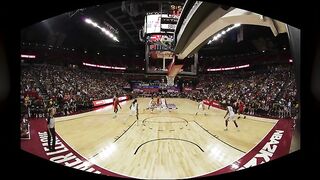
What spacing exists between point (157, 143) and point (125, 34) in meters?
4.39

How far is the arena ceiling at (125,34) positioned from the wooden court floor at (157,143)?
2.41 meters

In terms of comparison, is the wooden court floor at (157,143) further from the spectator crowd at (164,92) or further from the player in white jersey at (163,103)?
the player in white jersey at (163,103)

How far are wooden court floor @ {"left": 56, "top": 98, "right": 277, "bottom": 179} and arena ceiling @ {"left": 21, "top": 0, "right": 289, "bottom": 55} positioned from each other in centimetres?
241

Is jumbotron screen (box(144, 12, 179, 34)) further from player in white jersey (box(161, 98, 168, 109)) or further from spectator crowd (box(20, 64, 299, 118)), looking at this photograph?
player in white jersey (box(161, 98, 168, 109))

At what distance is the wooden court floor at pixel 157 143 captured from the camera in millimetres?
3819

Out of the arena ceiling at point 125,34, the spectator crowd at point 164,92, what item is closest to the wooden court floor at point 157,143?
the spectator crowd at point 164,92

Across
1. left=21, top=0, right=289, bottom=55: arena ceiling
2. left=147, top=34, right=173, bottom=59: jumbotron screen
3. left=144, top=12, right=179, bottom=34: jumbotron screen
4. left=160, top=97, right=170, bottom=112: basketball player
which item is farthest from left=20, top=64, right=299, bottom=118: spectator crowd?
left=144, top=12, right=179, bottom=34: jumbotron screen

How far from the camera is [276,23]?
328cm

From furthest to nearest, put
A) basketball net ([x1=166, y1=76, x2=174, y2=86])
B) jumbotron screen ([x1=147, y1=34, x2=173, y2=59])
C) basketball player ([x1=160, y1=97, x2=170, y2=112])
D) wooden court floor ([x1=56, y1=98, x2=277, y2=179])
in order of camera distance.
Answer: basketball player ([x1=160, y1=97, x2=170, y2=112]) < basketball net ([x1=166, y1=76, x2=174, y2=86]) < jumbotron screen ([x1=147, y1=34, x2=173, y2=59]) < wooden court floor ([x1=56, y1=98, x2=277, y2=179])

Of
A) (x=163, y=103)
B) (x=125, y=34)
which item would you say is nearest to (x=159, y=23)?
(x=125, y=34)

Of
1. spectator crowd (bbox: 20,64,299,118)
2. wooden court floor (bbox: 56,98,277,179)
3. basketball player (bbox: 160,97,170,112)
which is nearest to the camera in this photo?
wooden court floor (bbox: 56,98,277,179)

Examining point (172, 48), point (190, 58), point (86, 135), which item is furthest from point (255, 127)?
point (86, 135)

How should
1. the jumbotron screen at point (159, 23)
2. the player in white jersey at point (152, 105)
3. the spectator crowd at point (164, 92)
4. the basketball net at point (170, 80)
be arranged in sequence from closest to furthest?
1. the spectator crowd at point (164, 92)
2. the jumbotron screen at point (159, 23)
3. the basketball net at point (170, 80)
4. the player in white jersey at point (152, 105)

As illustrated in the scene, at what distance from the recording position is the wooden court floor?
12.5 ft
